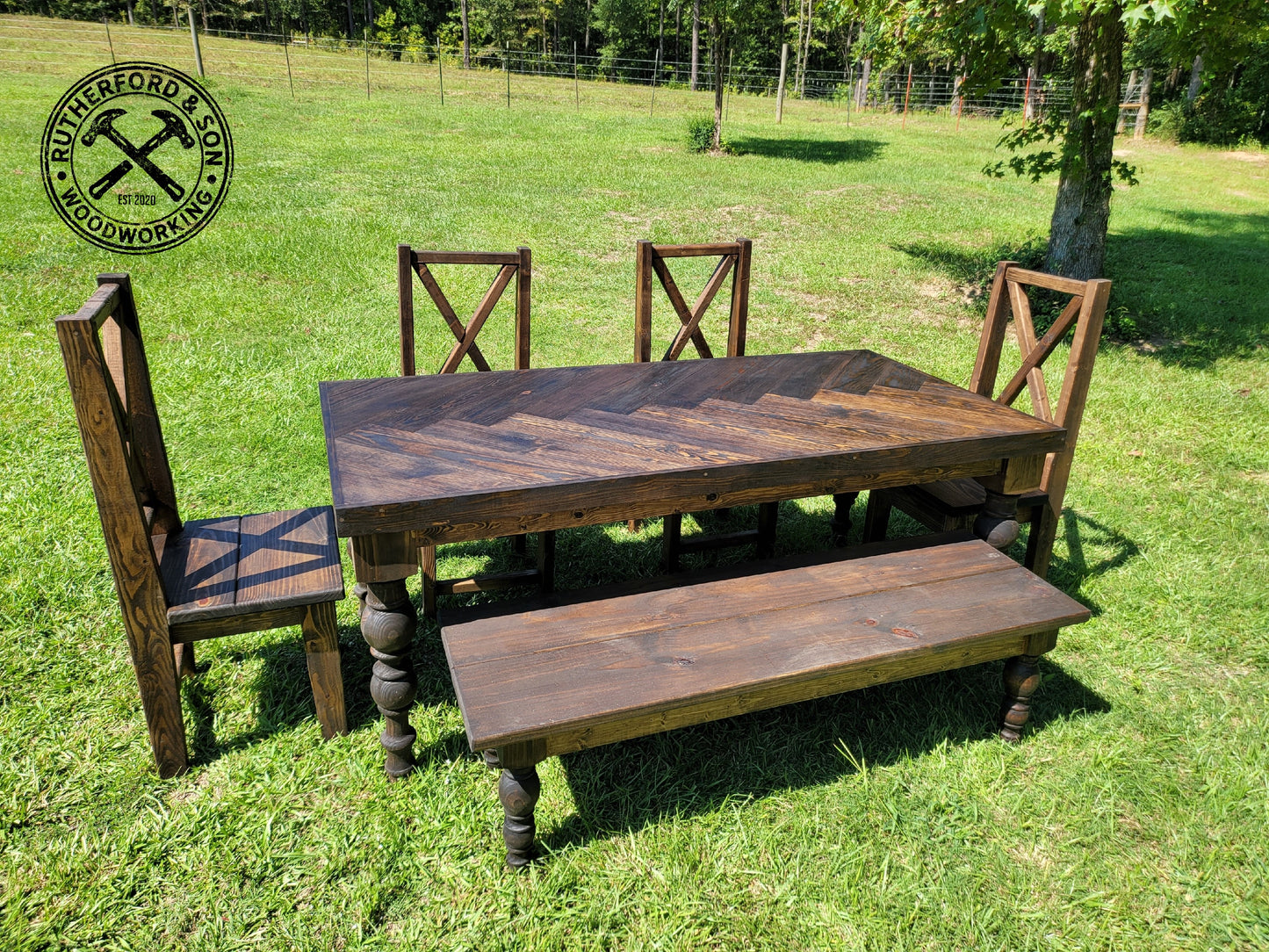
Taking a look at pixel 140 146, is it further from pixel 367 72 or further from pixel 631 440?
pixel 631 440

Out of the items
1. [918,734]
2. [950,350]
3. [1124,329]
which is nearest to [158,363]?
[918,734]

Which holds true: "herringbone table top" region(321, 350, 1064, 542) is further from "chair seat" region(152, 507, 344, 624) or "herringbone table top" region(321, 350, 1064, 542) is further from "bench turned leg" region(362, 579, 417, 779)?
"chair seat" region(152, 507, 344, 624)

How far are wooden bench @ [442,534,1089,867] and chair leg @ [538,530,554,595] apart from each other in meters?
0.52

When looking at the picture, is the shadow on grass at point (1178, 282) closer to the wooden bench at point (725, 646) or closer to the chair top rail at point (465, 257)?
the wooden bench at point (725, 646)

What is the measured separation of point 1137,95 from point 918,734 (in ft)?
106

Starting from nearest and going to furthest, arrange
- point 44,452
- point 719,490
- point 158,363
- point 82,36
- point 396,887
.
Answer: point 396,887 < point 719,490 < point 44,452 < point 158,363 < point 82,36

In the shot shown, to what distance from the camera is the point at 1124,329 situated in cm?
780

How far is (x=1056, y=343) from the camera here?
3.67 metres

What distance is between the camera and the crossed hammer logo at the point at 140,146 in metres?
10.2

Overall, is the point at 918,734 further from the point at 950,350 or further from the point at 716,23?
the point at 716,23

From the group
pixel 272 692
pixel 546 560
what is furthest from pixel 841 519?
pixel 272 692

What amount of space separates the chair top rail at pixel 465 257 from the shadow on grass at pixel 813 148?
1376cm

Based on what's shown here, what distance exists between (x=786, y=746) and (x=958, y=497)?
1491 millimetres

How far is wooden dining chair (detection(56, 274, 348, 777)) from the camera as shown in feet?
7.61
